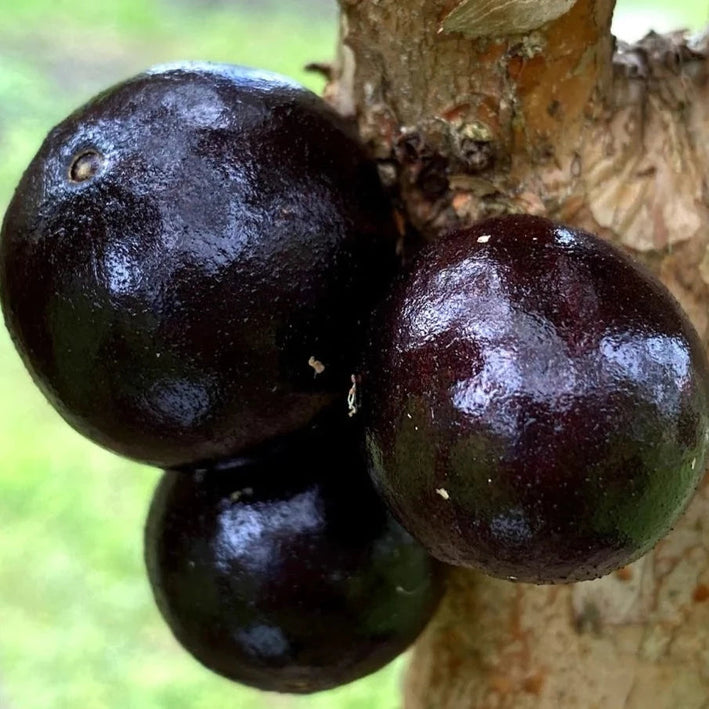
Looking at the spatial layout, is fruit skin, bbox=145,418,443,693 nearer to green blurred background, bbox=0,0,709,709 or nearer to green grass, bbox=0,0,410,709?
→ green blurred background, bbox=0,0,709,709

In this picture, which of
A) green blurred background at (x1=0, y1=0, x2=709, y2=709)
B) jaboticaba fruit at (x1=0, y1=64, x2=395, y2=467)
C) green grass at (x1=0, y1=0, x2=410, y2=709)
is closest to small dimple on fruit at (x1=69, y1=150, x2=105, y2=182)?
jaboticaba fruit at (x1=0, y1=64, x2=395, y2=467)

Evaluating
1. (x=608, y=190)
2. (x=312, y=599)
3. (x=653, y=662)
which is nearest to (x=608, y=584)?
(x=653, y=662)

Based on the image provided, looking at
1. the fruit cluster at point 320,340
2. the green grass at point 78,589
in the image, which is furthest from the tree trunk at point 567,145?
the green grass at point 78,589

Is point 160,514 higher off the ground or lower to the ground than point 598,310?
lower

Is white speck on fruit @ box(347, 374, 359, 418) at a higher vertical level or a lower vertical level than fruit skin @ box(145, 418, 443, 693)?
higher

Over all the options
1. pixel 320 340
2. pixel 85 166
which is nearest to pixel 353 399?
pixel 320 340

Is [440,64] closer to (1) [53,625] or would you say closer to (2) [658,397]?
(2) [658,397]
